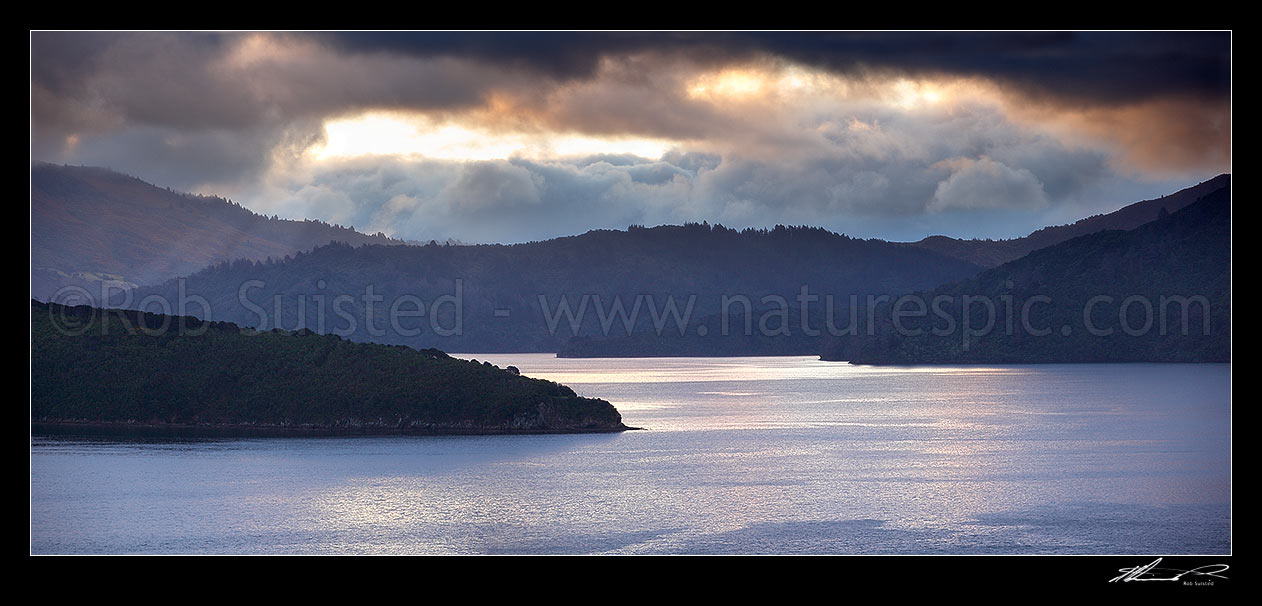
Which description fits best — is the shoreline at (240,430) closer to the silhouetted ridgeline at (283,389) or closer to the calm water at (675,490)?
the silhouetted ridgeline at (283,389)

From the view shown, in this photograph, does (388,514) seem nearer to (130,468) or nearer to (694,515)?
(694,515)

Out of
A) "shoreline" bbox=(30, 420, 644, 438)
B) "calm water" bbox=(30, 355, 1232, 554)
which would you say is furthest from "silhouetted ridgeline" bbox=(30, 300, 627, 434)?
"calm water" bbox=(30, 355, 1232, 554)

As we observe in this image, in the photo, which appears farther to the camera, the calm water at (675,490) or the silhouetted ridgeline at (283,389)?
the silhouetted ridgeline at (283,389)
